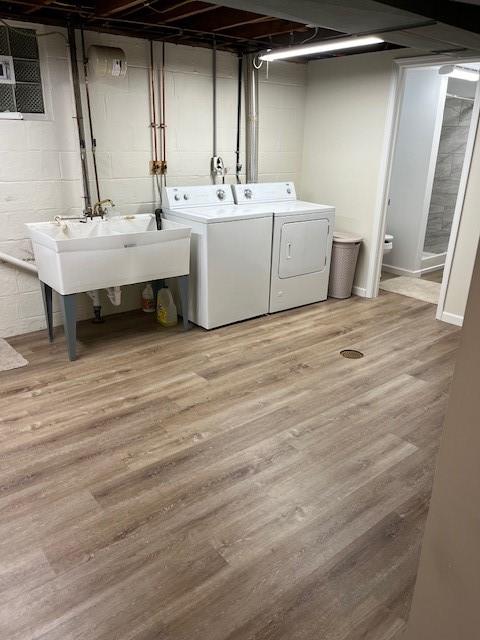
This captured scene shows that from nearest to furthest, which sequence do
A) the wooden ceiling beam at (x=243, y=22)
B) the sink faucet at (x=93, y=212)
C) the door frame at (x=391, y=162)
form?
1. the wooden ceiling beam at (x=243, y=22)
2. the sink faucet at (x=93, y=212)
3. the door frame at (x=391, y=162)

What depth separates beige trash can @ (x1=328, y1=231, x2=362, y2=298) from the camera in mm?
4707

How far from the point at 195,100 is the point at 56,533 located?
11.9 feet

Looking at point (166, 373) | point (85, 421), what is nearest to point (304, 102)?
point (166, 373)

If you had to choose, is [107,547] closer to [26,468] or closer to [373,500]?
[26,468]

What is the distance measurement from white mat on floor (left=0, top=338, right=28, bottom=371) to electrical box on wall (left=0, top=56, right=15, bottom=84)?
6.11ft

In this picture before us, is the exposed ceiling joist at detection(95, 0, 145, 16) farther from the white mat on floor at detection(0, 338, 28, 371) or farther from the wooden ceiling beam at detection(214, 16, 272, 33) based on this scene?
the white mat on floor at detection(0, 338, 28, 371)

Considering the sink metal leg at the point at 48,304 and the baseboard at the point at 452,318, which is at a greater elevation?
the sink metal leg at the point at 48,304

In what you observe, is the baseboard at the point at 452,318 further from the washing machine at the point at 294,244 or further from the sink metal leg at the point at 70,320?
the sink metal leg at the point at 70,320

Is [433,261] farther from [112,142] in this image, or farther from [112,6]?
[112,6]

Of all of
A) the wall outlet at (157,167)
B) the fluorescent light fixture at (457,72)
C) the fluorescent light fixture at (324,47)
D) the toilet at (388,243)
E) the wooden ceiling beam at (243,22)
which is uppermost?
the wooden ceiling beam at (243,22)

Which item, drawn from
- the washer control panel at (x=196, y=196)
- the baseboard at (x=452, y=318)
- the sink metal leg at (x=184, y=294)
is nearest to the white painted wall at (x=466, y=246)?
the baseboard at (x=452, y=318)

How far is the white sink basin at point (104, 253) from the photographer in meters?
3.22

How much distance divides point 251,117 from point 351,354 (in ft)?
8.02

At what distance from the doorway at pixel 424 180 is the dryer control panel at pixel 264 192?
965mm
